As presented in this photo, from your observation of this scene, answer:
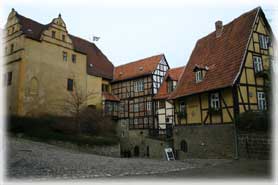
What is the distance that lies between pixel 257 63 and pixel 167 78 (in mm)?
10774

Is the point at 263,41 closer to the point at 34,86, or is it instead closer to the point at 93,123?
the point at 93,123

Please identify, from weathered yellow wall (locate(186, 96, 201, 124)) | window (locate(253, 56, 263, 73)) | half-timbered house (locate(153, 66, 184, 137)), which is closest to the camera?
window (locate(253, 56, 263, 73))

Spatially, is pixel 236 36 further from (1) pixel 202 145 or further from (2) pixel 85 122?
(2) pixel 85 122

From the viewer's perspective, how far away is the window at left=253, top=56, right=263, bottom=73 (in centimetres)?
1559

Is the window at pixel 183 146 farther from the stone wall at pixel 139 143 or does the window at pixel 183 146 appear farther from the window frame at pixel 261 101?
the window frame at pixel 261 101

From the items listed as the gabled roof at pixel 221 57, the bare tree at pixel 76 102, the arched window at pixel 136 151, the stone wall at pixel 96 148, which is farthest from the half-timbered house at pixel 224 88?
the bare tree at pixel 76 102

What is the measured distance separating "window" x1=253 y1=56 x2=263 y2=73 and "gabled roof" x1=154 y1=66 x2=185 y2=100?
1003 centimetres

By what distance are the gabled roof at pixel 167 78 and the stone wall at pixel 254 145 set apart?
11.3 m

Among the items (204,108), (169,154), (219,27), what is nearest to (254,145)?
(204,108)

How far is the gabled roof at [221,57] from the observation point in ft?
49.5

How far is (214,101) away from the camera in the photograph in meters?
15.7

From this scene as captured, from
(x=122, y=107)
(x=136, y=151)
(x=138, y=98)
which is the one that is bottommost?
(x=136, y=151)

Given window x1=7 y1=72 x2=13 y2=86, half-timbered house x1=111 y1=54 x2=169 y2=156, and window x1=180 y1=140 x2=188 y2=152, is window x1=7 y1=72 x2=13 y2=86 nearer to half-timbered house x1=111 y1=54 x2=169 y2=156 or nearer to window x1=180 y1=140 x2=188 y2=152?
half-timbered house x1=111 y1=54 x2=169 y2=156

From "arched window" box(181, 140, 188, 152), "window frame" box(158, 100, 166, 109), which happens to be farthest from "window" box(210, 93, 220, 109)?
"window frame" box(158, 100, 166, 109)
